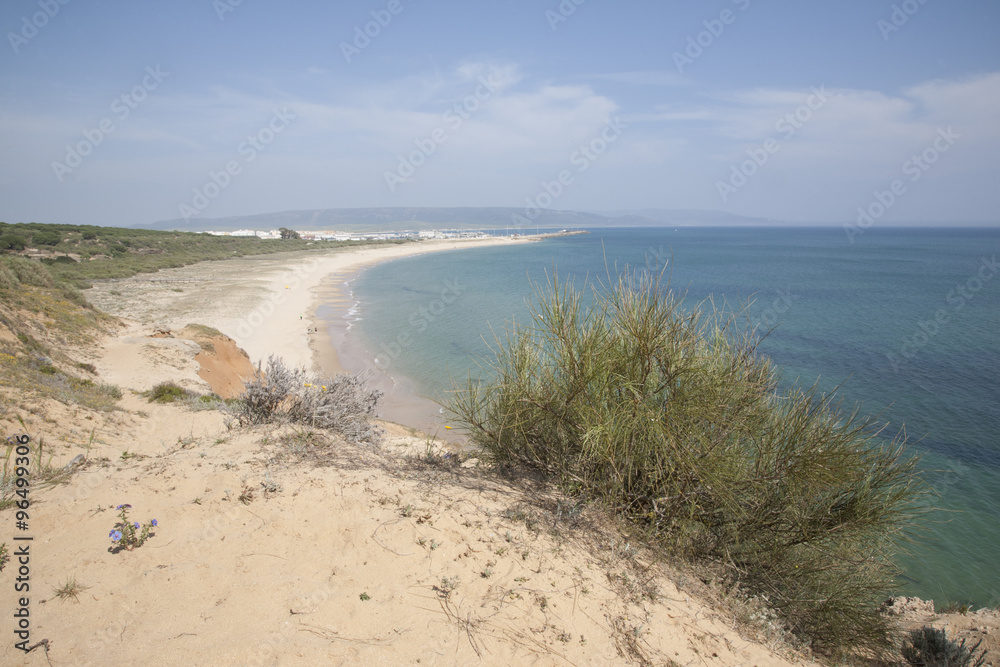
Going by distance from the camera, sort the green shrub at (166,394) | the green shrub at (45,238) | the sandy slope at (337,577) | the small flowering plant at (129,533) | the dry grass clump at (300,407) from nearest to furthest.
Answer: the sandy slope at (337,577) < the small flowering plant at (129,533) < the dry grass clump at (300,407) < the green shrub at (166,394) < the green shrub at (45,238)

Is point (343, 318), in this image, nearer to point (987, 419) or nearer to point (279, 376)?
point (279, 376)

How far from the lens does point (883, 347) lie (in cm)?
2170

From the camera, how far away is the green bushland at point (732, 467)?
391 centimetres

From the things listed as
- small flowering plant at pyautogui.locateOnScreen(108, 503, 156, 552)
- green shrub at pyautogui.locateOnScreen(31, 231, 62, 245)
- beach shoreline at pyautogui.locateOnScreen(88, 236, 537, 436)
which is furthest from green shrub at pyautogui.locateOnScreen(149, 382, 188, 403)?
green shrub at pyautogui.locateOnScreen(31, 231, 62, 245)

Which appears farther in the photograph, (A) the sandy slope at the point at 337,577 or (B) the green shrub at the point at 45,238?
(B) the green shrub at the point at 45,238

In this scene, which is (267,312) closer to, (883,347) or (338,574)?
(338,574)

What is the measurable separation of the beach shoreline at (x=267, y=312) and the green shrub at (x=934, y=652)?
26.8 ft

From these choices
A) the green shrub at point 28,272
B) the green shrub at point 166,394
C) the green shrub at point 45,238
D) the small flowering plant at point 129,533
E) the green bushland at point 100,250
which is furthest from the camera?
the green shrub at point 45,238

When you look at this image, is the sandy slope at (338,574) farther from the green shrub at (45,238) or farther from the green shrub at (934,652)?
the green shrub at (45,238)

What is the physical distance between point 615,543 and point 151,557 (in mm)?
3364

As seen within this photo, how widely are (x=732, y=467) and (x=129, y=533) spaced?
460 centimetres

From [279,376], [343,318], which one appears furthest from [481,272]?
[279,376]

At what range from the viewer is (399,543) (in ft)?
11.7

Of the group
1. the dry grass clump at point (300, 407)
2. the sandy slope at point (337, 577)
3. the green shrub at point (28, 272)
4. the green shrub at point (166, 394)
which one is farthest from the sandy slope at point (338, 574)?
the green shrub at point (28, 272)
